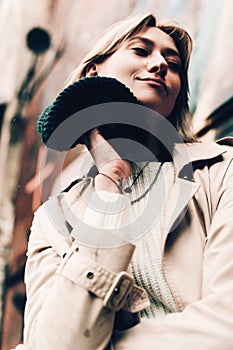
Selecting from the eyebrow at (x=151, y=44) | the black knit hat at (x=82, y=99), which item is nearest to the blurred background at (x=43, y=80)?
the eyebrow at (x=151, y=44)

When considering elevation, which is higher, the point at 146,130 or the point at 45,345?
the point at 146,130

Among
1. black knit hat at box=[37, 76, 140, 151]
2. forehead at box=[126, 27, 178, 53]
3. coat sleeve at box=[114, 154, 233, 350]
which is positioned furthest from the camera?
forehead at box=[126, 27, 178, 53]

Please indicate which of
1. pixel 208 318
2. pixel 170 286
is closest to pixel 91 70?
pixel 170 286

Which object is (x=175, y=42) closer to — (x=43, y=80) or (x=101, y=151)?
(x=101, y=151)

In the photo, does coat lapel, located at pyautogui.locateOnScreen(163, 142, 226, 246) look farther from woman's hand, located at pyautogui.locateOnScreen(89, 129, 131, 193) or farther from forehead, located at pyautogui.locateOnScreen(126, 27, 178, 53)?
forehead, located at pyautogui.locateOnScreen(126, 27, 178, 53)

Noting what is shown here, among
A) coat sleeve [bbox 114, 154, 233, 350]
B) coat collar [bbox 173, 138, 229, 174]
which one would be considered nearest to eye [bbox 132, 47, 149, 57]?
coat collar [bbox 173, 138, 229, 174]

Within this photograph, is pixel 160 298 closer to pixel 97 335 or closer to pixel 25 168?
pixel 97 335

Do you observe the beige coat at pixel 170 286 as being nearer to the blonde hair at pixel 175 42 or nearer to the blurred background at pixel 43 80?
the blonde hair at pixel 175 42

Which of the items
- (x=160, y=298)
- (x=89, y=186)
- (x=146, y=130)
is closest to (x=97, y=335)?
(x=160, y=298)

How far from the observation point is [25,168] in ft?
9.46

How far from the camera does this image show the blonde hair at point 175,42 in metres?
1.56

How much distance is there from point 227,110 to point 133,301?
3.68 ft

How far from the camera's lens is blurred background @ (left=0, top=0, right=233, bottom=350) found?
7.10 ft

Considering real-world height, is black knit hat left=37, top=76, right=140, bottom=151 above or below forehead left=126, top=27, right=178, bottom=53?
below
